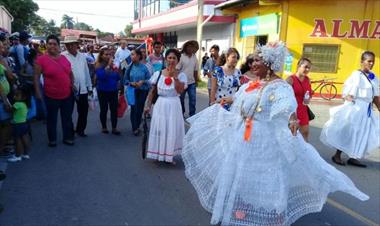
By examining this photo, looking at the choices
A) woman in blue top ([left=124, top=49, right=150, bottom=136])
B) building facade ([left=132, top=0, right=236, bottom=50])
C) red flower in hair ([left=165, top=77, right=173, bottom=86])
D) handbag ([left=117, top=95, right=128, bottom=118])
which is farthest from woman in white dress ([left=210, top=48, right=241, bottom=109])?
building facade ([left=132, top=0, right=236, bottom=50])

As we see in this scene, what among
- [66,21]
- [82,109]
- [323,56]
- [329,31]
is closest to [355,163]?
[82,109]

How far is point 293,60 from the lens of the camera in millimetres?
16359

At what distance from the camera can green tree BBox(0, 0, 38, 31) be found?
51719 millimetres

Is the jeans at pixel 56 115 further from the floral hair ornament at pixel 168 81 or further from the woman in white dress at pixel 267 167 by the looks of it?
the woman in white dress at pixel 267 167

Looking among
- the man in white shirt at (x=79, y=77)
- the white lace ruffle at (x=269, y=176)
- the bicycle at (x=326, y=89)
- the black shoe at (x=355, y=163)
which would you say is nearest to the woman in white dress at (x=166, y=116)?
the white lace ruffle at (x=269, y=176)

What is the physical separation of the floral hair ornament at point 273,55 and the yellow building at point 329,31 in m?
12.7

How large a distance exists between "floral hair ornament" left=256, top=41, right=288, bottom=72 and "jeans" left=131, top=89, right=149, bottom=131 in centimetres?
447

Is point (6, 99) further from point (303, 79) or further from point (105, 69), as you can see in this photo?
point (303, 79)

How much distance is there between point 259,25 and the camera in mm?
17906

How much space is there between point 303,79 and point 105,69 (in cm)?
404

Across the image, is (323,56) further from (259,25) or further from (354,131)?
(354,131)

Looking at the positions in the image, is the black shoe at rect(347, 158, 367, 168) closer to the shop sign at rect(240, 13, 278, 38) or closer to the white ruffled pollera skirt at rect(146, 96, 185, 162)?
the white ruffled pollera skirt at rect(146, 96, 185, 162)

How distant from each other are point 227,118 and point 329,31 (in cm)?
1357

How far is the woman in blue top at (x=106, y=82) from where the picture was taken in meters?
7.84
